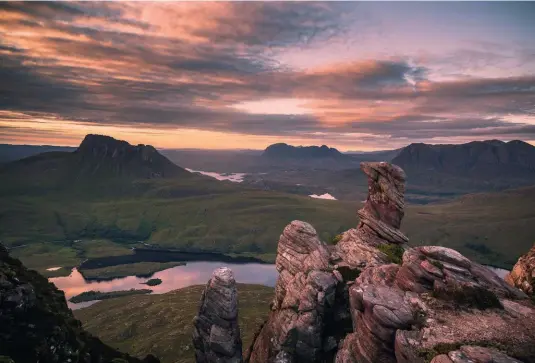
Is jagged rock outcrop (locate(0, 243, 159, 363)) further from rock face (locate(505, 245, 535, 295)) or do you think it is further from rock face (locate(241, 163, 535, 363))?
rock face (locate(505, 245, 535, 295))

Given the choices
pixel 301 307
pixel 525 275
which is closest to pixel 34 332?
pixel 301 307

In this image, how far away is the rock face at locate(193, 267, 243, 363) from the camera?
67062mm

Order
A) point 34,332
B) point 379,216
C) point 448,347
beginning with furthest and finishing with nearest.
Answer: point 379,216
point 34,332
point 448,347

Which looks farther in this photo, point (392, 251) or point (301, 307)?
point (392, 251)

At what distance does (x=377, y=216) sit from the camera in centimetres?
8156

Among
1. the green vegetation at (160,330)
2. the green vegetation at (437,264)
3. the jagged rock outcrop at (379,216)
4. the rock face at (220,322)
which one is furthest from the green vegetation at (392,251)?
the green vegetation at (160,330)

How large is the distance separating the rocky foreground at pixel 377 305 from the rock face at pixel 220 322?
0.64 feet

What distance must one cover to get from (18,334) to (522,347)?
67408 mm

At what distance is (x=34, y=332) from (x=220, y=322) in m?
31.0

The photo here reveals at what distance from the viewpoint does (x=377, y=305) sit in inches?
1805

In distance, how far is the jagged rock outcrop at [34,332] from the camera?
50781 millimetres

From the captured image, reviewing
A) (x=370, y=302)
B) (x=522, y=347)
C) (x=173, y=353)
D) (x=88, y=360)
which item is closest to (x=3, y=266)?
(x=88, y=360)

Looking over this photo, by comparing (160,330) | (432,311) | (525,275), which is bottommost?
(160,330)

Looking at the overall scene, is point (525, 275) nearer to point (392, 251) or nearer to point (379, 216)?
point (392, 251)
